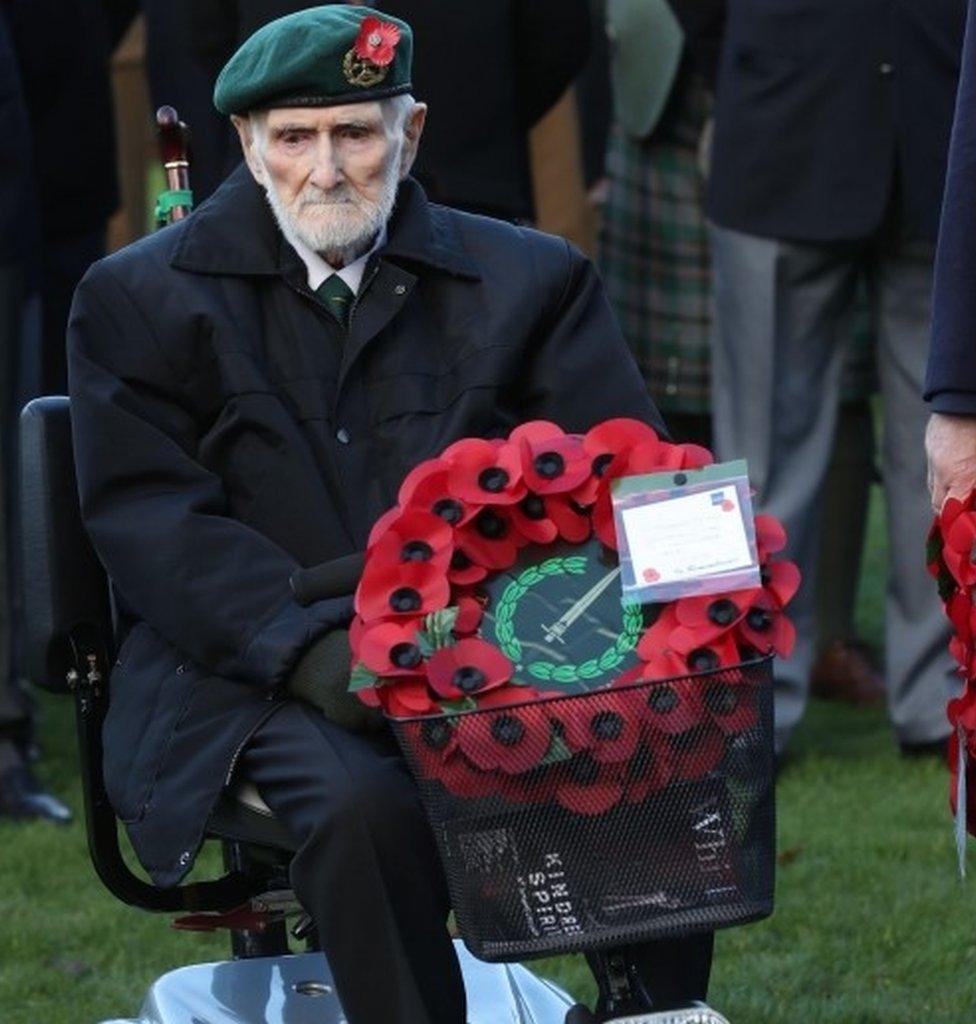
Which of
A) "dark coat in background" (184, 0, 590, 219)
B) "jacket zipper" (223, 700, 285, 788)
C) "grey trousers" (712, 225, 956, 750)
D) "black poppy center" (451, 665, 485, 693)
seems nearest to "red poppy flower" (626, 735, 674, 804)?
"black poppy center" (451, 665, 485, 693)

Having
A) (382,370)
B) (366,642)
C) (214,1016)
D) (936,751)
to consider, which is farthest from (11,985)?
(936,751)

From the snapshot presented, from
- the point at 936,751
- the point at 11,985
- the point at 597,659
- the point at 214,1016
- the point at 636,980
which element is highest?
the point at 597,659

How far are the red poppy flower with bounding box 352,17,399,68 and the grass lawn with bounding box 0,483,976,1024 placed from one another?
5.87ft

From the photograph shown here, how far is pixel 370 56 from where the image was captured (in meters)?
4.80

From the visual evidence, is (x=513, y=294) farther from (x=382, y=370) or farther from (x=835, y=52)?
(x=835, y=52)

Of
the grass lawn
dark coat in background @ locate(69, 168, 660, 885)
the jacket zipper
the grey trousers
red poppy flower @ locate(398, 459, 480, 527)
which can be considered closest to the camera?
red poppy flower @ locate(398, 459, 480, 527)

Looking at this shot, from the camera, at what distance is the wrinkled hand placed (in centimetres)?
433

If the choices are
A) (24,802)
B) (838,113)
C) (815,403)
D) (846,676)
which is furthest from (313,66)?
(846,676)

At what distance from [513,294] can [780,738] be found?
277cm

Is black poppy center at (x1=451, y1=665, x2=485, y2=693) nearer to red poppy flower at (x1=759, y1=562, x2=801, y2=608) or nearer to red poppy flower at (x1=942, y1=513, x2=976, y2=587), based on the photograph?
red poppy flower at (x1=759, y1=562, x2=801, y2=608)

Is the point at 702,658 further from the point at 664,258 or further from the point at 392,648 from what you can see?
the point at 664,258

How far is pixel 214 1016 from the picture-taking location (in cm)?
480

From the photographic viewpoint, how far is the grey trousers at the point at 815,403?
732 centimetres

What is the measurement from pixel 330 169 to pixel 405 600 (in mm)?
924
